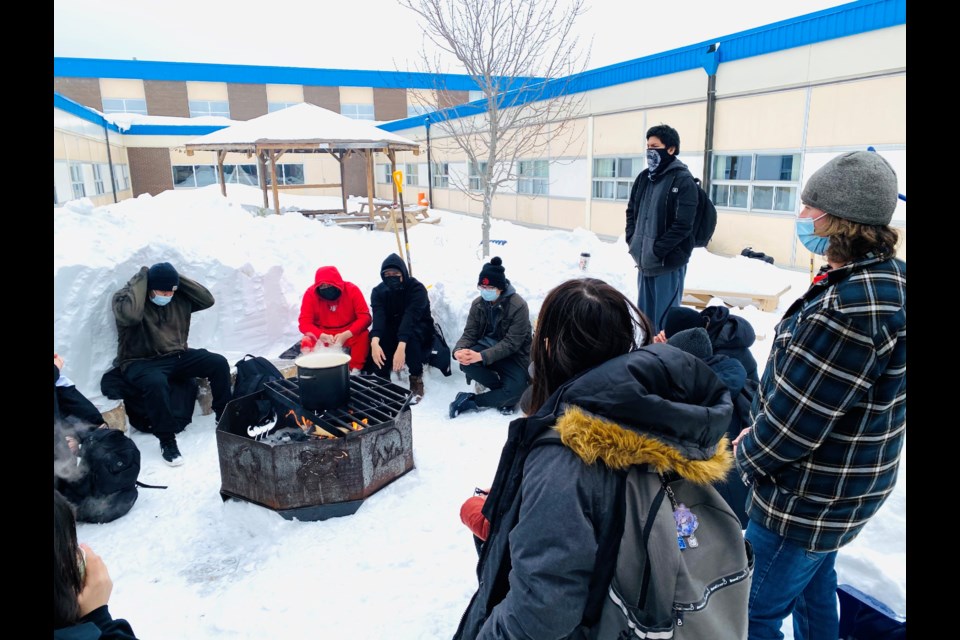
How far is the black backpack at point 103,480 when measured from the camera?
3.82 m

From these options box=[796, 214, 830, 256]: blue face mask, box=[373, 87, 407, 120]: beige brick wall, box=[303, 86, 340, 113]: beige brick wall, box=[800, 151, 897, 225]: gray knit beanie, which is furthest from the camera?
box=[373, 87, 407, 120]: beige brick wall

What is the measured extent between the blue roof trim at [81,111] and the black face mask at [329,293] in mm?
15120

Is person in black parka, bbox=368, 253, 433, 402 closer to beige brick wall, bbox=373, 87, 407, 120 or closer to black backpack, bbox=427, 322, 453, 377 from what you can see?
black backpack, bbox=427, 322, 453, 377

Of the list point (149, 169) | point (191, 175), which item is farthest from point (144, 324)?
point (191, 175)

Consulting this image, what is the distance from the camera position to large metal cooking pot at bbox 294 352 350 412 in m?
3.99

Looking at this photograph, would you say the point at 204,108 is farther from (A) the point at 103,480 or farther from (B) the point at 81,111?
(A) the point at 103,480

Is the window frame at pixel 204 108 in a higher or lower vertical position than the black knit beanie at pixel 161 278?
higher

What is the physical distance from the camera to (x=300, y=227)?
1053 centimetres

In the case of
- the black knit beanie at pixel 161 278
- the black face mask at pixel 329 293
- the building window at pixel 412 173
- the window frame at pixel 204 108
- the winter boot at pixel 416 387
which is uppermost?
the window frame at pixel 204 108

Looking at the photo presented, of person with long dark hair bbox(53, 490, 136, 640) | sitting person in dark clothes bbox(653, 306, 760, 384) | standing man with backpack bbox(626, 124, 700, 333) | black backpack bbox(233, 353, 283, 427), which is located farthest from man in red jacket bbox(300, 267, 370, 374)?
person with long dark hair bbox(53, 490, 136, 640)

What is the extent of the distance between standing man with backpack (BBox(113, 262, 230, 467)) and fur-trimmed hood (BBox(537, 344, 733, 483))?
426 centimetres

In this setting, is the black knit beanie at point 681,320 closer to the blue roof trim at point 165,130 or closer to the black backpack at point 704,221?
the black backpack at point 704,221

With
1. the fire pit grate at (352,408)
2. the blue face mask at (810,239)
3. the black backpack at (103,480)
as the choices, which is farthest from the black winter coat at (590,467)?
the black backpack at (103,480)
